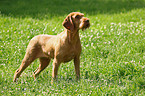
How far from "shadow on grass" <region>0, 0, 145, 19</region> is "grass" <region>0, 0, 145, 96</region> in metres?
0.15

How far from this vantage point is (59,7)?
14359 millimetres

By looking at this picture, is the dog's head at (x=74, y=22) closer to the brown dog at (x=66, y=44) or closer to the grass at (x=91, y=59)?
the brown dog at (x=66, y=44)

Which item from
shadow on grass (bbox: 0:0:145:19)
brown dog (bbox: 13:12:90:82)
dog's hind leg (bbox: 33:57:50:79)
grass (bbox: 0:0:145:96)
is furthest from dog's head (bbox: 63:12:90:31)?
shadow on grass (bbox: 0:0:145:19)

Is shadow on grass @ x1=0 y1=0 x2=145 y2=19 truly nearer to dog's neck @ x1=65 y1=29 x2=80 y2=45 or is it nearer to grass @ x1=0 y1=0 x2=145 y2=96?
grass @ x1=0 y1=0 x2=145 y2=96

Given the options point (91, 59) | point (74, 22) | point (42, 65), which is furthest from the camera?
point (91, 59)

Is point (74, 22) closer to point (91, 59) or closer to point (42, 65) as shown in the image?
point (42, 65)

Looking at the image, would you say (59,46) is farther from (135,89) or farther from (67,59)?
(135,89)

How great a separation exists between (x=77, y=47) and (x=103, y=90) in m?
1.12

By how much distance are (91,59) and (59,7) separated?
7443mm

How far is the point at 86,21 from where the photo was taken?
546cm

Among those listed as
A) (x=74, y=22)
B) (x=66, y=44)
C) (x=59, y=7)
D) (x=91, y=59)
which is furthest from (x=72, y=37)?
(x=59, y=7)

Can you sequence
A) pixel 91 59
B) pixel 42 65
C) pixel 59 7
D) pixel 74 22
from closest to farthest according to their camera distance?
pixel 74 22
pixel 42 65
pixel 91 59
pixel 59 7

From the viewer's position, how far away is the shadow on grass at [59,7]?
12.6 metres

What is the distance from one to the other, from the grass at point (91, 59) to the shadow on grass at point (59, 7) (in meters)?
0.15
